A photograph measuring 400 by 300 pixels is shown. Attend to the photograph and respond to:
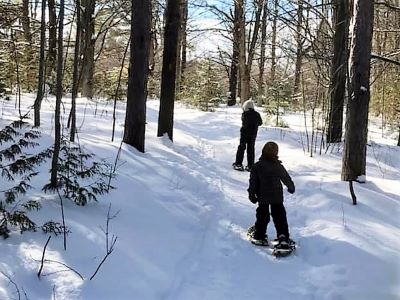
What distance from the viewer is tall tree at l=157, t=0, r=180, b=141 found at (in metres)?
12.9

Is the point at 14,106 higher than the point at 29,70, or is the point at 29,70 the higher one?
the point at 29,70

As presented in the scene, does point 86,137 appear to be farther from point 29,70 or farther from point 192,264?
point 29,70

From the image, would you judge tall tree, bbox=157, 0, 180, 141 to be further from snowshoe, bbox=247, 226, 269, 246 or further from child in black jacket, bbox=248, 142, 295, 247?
snowshoe, bbox=247, 226, 269, 246

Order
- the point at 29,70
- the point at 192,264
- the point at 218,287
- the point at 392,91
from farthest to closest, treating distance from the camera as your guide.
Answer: the point at 392,91
the point at 29,70
the point at 192,264
the point at 218,287

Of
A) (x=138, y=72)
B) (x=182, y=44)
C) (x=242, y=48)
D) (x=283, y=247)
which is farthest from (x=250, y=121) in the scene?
(x=182, y=44)

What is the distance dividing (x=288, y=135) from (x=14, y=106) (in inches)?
326

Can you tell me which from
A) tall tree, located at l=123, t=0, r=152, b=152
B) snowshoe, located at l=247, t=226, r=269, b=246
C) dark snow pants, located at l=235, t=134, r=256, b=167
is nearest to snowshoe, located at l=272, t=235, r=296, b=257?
snowshoe, located at l=247, t=226, r=269, b=246

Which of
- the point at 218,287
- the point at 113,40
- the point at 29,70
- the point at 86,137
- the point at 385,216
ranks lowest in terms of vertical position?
the point at 218,287

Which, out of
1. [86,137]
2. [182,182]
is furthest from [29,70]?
[182,182]

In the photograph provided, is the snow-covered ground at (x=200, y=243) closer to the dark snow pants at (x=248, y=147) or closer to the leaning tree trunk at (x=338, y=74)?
the dark snow pants at (x=248, y=147)

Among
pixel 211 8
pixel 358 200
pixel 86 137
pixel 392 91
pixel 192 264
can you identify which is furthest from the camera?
pixel 211 8

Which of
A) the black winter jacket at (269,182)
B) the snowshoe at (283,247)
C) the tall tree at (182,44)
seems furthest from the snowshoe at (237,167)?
the tall tree at (182,44)

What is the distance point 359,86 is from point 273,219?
3.60m

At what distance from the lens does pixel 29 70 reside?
61.2ft
